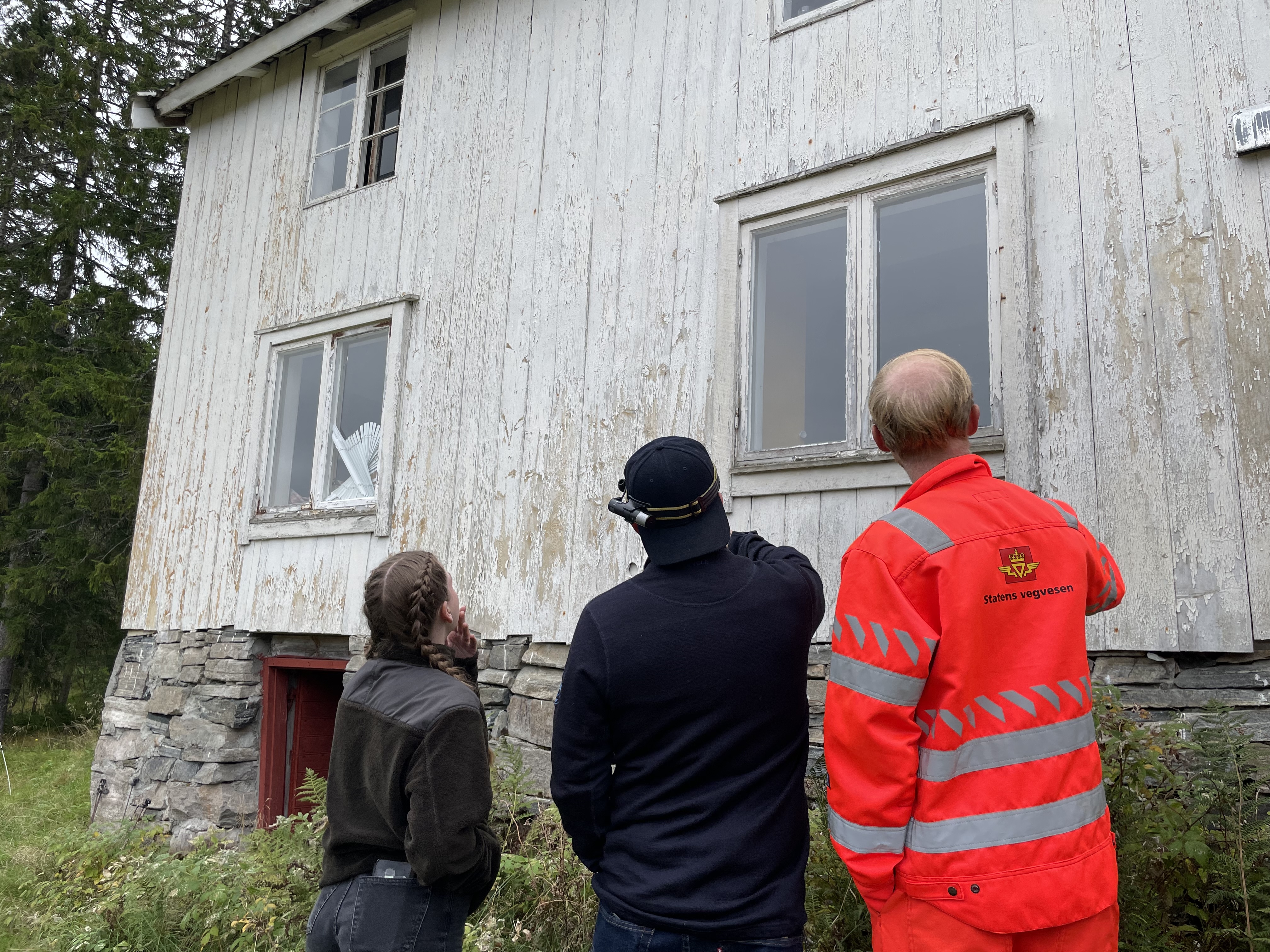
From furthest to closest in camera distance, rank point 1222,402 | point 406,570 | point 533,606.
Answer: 1. point 533,606
2. point 1222,402
3. point 406,570

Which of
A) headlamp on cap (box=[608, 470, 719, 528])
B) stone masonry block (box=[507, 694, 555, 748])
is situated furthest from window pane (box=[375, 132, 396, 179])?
headlamp on cap (box=[608, 470, 719, 528])

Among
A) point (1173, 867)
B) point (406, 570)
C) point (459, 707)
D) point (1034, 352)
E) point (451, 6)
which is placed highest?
point (451, 6)

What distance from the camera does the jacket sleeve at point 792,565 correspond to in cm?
222

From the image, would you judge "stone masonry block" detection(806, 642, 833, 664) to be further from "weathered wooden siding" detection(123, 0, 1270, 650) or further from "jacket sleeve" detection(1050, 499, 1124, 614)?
"jacket sleeve" detection(1050, 499, 1124, 614)

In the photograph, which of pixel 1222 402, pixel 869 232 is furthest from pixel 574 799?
pixel 869 232

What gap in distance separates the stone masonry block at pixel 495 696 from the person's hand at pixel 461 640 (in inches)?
114

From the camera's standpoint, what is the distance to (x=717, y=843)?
6.55 ft

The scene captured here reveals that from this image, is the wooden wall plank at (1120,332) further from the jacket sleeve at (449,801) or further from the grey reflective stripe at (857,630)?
the jacket sleeve at (449,801)

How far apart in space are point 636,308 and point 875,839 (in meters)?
4.01

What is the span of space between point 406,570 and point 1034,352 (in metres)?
2.78

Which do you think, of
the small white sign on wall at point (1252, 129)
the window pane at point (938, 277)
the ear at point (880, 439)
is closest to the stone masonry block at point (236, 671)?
the window pane at point (938, 277)

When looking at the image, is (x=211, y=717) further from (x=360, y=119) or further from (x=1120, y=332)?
(x=1120, y=332)

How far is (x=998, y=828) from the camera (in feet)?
5.79

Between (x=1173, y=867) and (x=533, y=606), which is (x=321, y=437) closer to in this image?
(x=533, y=606)
